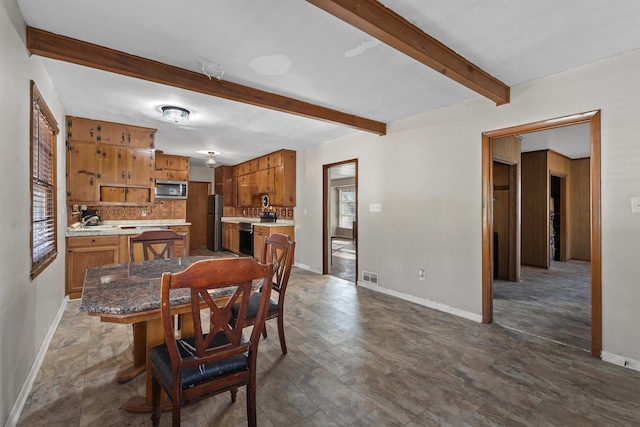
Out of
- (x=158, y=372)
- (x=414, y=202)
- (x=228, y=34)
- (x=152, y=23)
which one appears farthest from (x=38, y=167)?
(x=414, y=202)

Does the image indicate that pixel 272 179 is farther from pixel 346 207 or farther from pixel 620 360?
pixel 346 207

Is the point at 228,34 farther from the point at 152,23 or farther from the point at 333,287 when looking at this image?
the point at 333,287

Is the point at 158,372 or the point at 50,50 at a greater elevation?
the point at 50,50

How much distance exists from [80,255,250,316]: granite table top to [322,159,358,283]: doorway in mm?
3387

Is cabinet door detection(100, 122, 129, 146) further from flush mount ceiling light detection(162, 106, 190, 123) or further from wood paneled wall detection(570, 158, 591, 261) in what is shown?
wood paneled wall detection(570, 158, 591, 261)

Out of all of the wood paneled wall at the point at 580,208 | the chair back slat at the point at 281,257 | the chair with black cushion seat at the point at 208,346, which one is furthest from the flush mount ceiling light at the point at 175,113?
the wood paneled wall at the point at 580,208

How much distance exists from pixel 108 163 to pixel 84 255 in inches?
56.9

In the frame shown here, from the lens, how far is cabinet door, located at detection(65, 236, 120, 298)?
3.78 meters

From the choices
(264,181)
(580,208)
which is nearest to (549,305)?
(580,208)

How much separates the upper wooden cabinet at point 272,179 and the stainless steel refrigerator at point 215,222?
1109 mm

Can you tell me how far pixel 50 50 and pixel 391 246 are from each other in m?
3.93

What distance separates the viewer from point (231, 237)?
7609 mm

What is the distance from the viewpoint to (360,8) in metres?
1.70

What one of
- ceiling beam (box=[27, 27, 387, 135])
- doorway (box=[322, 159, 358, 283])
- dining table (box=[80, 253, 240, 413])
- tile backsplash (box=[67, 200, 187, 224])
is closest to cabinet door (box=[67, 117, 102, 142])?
tile backsplash (box=[67, 200, 187, 224])
